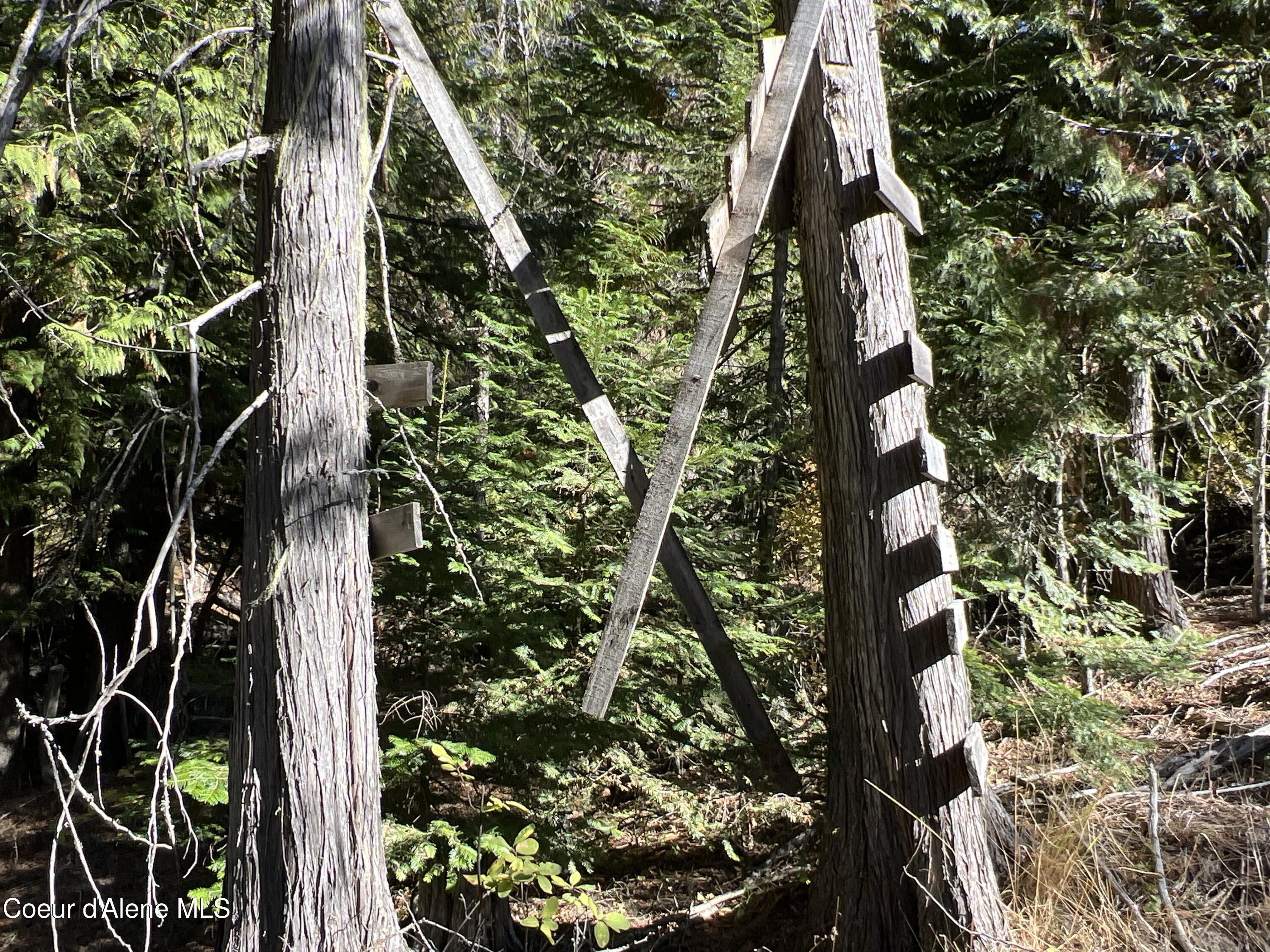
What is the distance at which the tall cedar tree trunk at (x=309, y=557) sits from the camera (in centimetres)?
359

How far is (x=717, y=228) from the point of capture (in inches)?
140

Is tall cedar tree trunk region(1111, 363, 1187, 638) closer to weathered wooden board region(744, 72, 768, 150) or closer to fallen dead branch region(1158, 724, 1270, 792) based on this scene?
fallen dead branch region(1158, 724, 1270, 792)

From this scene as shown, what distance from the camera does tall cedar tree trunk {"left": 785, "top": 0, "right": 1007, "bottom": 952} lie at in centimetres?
375

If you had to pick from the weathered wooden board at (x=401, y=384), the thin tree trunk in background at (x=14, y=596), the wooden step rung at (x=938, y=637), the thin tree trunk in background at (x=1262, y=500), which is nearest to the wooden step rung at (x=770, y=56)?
the weathered wooden board at (x=401, y=384)

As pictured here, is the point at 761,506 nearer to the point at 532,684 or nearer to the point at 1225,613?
the point at 532,684

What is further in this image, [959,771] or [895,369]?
[895,369]

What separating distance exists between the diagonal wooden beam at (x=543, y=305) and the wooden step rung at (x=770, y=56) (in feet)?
4.01

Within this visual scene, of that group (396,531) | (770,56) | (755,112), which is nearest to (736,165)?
(755,112)

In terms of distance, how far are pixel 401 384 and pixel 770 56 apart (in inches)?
80.5

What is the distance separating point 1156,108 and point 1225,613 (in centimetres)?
615

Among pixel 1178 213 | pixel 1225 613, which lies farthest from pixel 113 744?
pixel 1225 613

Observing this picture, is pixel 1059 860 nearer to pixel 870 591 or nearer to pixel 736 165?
pixel 870 591

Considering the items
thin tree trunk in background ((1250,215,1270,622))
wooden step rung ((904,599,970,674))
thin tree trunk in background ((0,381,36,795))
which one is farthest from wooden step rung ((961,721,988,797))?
thin tree trunk in background ((0,381,36,795))

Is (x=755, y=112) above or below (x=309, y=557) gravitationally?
above
